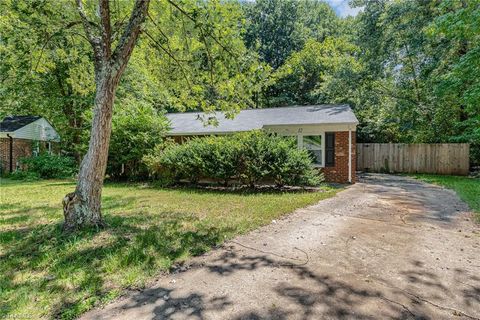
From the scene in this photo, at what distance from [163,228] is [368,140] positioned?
18696 mm

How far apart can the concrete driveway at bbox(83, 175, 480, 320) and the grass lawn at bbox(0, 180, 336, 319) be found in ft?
1.23

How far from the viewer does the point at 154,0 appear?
25.5 ft

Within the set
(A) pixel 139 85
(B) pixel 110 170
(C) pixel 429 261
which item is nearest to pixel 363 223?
(C) pixel 429 261

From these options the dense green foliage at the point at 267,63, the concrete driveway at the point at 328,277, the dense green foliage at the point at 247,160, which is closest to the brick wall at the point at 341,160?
the dense green foliage at the point at 247,160

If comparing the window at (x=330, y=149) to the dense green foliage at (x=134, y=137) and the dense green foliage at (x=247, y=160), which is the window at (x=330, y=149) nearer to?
the dense green foliage at (x=247, y=160)

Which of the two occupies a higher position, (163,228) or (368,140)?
(368,140)

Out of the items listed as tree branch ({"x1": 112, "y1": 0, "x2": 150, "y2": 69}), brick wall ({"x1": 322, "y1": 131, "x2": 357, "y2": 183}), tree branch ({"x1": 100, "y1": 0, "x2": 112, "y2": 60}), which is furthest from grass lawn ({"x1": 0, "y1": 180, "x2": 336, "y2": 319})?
brick wall ({"x1": 322, "y1": 131, "x2": 357, "y2": 183})

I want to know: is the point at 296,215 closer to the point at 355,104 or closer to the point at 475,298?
the point at 475,298

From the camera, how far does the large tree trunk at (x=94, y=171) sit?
518 centimetres

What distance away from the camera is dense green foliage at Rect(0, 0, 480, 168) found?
682cm

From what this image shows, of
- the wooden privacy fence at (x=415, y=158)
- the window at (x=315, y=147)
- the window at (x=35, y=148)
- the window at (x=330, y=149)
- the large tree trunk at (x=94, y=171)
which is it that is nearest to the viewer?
the large tree trunk at (x=94, y=171)

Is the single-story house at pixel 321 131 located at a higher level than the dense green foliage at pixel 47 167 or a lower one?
higher

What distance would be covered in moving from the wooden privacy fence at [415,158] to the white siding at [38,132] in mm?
20410

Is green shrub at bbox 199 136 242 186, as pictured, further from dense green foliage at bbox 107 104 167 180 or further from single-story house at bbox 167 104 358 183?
dense green foliage at bbox 107 104 167 180
